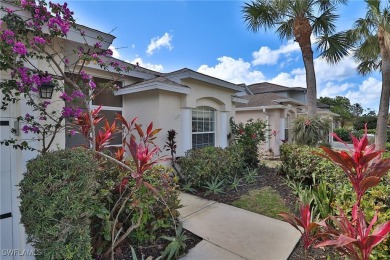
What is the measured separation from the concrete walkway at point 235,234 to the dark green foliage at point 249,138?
445cm

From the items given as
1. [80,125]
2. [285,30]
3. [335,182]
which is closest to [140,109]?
[80,125]

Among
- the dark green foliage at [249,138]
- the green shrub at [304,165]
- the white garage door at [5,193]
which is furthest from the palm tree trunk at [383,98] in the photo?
the white garage door at [5,193]

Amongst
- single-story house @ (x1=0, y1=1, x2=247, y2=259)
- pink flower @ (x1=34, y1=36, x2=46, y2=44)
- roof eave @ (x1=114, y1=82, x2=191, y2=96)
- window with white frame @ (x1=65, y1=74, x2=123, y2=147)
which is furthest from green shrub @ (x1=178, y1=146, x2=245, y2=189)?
pink flower @ (x1=34, y1=36, x2=46, y2=44)

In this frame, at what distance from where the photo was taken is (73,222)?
2.35 meters

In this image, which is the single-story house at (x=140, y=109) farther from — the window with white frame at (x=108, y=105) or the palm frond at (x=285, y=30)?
the palm frond at (x=285, y=30)

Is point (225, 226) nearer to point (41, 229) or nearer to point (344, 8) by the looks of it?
point (41, 229)

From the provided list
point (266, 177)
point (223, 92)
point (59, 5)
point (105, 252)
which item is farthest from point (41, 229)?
point (223, 92)

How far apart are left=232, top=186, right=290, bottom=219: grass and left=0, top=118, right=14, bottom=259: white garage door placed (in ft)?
14.8

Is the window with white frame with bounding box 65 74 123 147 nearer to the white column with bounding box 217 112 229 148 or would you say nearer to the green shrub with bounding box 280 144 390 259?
the white column with bounding box 217 112 229 148

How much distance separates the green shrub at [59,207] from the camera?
2.27m

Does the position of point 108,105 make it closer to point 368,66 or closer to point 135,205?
point 135,205

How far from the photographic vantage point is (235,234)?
13.0 ft

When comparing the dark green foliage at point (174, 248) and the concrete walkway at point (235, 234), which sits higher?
the dark green foliage at point (174, 248)

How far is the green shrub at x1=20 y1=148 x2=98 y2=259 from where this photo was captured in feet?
7.45
